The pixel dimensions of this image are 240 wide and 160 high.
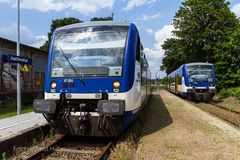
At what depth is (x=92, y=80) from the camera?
27.5ft

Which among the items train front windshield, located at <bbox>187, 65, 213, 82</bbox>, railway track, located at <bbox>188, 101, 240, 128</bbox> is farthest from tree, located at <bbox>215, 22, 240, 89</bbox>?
railway track, located at <bbox>188, 101, 240, 128</bbox>

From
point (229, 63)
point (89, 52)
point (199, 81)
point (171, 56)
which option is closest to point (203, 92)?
point (199, 81)

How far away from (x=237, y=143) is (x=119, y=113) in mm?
3055

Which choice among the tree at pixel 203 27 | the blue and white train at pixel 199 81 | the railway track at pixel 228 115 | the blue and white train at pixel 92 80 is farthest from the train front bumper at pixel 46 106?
the tree at pixel 203 27

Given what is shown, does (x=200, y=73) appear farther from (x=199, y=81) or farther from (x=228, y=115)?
(x=228, y=115)

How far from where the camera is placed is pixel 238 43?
25.8m

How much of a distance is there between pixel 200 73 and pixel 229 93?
4.93m

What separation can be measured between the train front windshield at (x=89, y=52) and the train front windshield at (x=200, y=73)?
14547mm

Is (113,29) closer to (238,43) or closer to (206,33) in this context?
(238,43)

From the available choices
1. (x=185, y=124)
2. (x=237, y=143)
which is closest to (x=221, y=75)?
(x=185, y=124)

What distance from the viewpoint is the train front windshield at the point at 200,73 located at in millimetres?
22406

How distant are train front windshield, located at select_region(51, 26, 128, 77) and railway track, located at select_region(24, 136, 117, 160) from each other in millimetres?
1780

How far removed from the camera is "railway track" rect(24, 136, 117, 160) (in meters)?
7.19

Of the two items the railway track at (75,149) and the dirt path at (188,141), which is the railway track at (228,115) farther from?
the railway track at (75,149)
